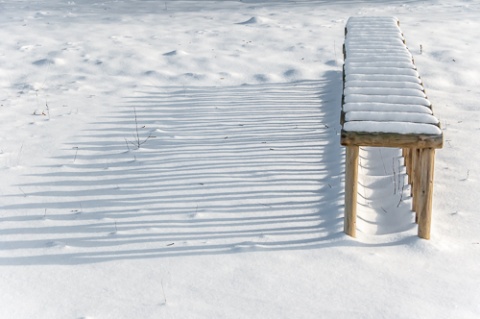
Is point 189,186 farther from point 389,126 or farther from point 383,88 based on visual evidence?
point 389,126

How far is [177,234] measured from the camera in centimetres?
482

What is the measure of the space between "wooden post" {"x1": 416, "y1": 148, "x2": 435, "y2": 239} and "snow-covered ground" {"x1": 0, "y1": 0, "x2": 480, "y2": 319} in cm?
11

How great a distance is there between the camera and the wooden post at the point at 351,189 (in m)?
4.49

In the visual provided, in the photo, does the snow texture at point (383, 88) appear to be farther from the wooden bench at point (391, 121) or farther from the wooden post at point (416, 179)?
the wooden post at point (416, 179)

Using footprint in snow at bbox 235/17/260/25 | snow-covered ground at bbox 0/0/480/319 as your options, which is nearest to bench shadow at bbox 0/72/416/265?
snow-covered ground at bbox 0/0/480/319

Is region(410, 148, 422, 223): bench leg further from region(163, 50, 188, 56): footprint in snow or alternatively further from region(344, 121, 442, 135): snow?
region(163, 50, 188, 56): footprint in snow

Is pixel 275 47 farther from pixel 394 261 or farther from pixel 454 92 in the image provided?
pixel 394 261

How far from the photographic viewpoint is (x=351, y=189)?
457 centimetres

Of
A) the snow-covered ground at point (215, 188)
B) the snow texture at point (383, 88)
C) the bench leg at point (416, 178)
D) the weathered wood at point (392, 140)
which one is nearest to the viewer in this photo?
the snow-covered ground at point (215, 188)

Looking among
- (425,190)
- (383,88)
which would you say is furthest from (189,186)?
(425,190)

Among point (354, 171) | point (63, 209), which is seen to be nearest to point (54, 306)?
point (63, 209)

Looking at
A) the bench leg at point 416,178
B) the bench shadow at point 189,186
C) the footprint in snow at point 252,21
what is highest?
the bench leg at point 416,178

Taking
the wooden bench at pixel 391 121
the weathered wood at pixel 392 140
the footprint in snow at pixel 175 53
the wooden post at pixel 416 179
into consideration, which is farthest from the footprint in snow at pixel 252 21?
the weathered wood at pixel 392 140

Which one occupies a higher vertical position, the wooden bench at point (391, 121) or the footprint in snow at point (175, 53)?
the wooden bench at point (391, 121)
